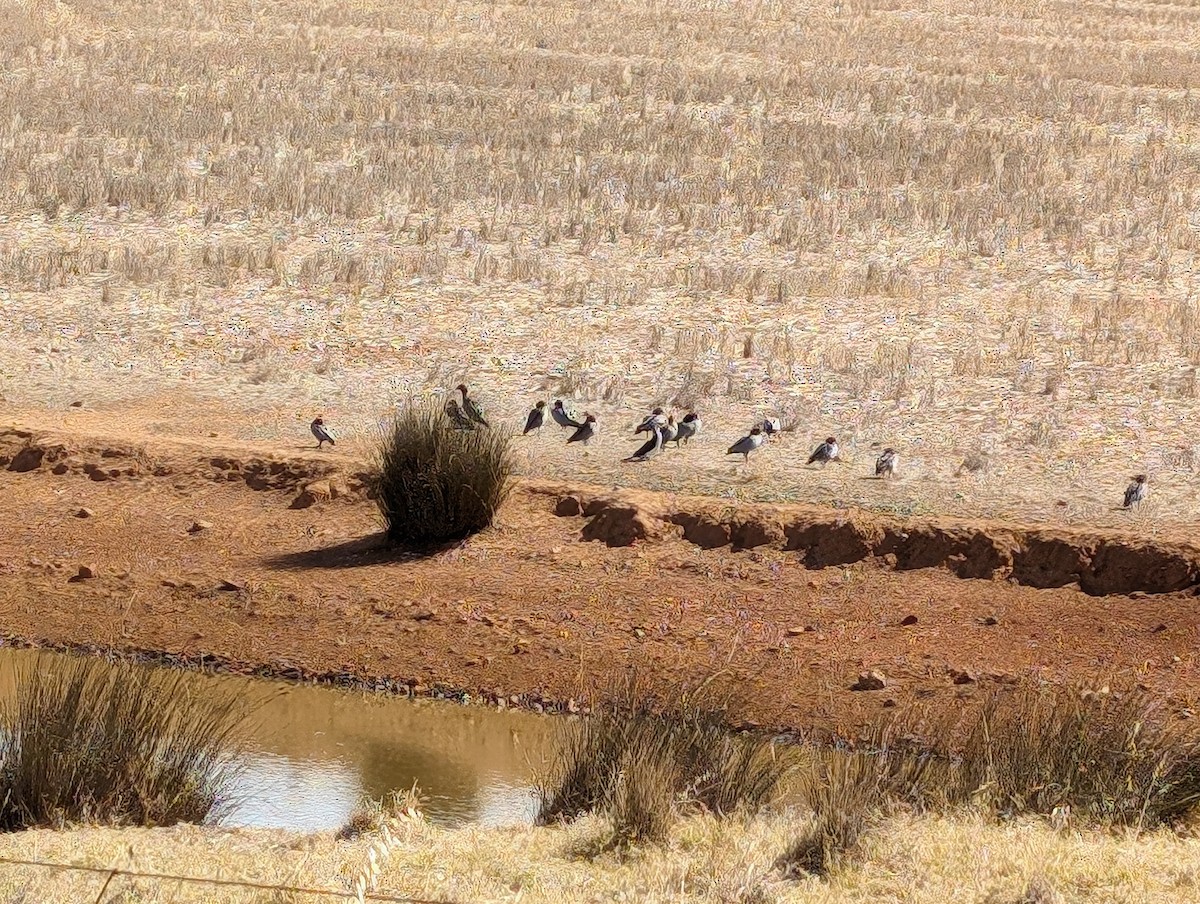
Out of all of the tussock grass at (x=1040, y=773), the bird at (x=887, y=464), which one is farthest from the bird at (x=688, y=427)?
the tussock grass at (x=1040, y=773)

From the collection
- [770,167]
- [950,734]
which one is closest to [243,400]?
[950,734]

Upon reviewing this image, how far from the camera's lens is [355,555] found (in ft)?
52.4

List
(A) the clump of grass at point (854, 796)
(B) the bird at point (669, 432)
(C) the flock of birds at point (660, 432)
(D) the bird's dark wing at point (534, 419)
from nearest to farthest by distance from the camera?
(A) the clump of grass at point (854, 796) → (C) the flock of birds at point (660, 432) → (B) the bird at point (669, 432) → (D) the bird's dark wing at point (534, 419)

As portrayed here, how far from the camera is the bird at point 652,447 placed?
17453 mm

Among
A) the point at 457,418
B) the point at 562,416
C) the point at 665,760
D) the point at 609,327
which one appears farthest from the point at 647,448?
the point at 665,760

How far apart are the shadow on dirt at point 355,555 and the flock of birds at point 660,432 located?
118 centimetres

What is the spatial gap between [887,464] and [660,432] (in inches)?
85.5

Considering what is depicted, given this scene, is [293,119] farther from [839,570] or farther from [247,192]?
[839,570]

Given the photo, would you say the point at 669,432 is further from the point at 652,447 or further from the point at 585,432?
the point at 585,432

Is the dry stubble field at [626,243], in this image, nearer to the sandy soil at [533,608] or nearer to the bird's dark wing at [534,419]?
the bird's dark wing at [534,419]

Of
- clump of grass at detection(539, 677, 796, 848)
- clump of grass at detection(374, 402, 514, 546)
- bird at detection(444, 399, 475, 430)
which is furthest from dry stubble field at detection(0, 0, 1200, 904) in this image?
bird at detection(444, 399, 475, 430)

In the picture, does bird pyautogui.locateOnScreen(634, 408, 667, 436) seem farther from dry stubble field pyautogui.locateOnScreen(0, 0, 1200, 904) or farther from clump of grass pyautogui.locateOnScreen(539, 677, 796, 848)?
clump of grass pyautogui.locateOnScreen(539, 677, 796, 848)

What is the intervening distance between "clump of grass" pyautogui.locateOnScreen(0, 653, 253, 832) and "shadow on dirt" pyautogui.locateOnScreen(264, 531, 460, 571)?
242 inches

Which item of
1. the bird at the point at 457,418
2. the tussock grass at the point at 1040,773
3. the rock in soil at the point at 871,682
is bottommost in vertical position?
the rock in soil at the point at 871,682
